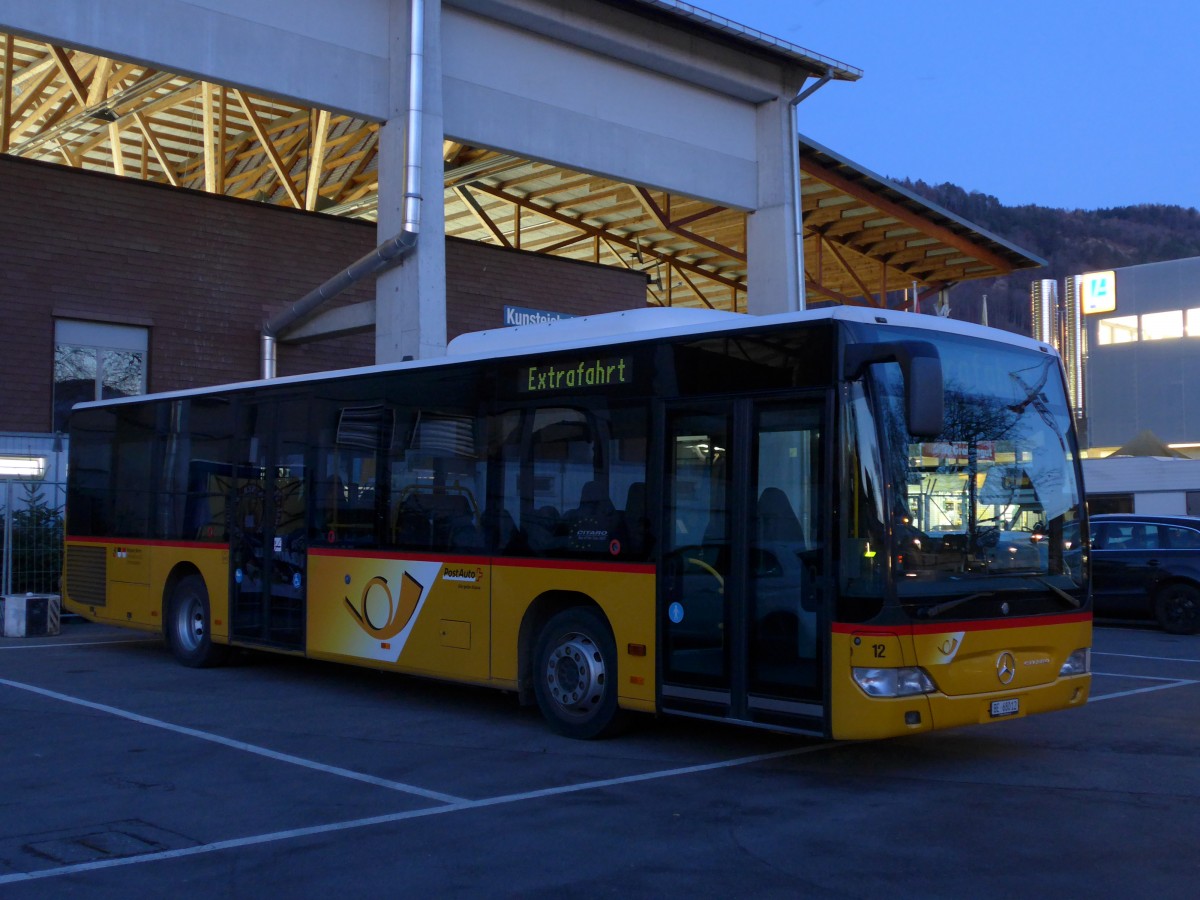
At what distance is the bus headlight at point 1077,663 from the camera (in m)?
8.53

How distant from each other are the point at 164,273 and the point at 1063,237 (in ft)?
386

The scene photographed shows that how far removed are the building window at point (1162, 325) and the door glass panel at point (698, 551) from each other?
49.3 m

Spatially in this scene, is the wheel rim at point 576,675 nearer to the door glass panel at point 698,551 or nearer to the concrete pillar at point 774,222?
the door glass panel at point 698,551

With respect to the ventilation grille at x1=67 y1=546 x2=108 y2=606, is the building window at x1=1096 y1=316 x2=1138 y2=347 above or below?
above

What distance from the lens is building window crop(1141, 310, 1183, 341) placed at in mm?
52156

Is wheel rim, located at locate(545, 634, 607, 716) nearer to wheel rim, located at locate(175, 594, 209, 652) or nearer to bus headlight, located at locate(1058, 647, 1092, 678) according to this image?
bus headlight, located at locate(1058, 647, 1092, 678)

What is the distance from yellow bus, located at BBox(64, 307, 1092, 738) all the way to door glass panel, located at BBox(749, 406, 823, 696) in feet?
0.05

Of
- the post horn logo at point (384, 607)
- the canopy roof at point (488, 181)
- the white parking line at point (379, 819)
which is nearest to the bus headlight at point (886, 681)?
the white parking line at point (379, 819)

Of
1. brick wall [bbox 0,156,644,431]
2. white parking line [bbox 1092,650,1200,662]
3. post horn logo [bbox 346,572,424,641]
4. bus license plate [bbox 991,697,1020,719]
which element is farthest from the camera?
brick wall [bbox 0,156,644,431]

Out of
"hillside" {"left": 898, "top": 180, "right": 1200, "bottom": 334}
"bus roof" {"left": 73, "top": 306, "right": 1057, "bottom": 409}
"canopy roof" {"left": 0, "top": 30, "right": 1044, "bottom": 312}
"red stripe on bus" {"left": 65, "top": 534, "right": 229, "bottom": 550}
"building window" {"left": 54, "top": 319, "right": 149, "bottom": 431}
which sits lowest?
"red stripe on bus" {"left": 65, "top": 534, "right": 229, "bottom": 550}

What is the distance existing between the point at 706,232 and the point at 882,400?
26.5 meters

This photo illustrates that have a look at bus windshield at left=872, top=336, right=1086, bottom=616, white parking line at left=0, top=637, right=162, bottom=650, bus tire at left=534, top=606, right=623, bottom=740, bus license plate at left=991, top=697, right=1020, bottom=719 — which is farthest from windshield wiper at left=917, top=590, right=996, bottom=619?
white parking line at left=0, top=637, right=162, bottom=650

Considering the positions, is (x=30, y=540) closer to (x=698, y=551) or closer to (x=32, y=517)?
(x=32, y=517)

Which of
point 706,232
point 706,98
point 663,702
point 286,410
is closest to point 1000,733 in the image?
point 663,702
